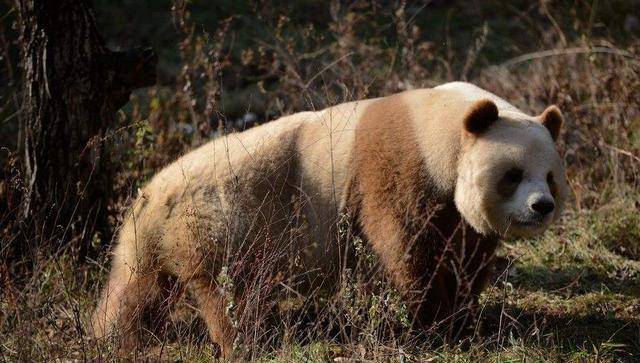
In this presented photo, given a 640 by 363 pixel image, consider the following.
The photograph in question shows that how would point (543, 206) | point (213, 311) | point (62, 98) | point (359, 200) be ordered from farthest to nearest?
point (62, 98)
point (359, 200)
point (213, 311)
point (543, 206)

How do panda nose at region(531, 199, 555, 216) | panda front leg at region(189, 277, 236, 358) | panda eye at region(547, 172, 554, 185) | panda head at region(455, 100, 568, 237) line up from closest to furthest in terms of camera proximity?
panda nose at region(531, 199, 555, 216) < panda head at region(455, 100, 568, 237) < panda eye at region(547, 172, 554, 185) < panda front leg at region(189, 277, 236, 358)

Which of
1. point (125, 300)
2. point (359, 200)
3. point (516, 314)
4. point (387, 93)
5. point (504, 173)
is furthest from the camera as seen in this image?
point (387, 93)

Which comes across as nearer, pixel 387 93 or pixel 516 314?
pixel 516 314

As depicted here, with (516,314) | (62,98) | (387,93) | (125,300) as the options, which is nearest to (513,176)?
(516,314)

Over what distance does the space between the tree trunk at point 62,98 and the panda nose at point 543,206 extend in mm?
2610

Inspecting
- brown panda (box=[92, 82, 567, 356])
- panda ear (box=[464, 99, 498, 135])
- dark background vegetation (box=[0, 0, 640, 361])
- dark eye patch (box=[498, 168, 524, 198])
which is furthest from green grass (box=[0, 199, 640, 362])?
panda ear (box=[464, 99, 498, 135])

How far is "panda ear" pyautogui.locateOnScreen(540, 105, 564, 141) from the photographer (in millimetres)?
4672

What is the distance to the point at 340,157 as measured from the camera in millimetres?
4828

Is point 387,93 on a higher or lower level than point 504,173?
lower

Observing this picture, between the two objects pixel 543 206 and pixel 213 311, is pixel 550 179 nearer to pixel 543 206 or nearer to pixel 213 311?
pixel 543 206

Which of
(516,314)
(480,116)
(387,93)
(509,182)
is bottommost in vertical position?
(516,314)

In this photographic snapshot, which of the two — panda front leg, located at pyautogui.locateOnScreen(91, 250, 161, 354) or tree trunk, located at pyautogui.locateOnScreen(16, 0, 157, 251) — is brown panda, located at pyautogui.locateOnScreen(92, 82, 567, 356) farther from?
tree trunk, located at pyautogui.locateOnScreen(16, 0, 157, 251)

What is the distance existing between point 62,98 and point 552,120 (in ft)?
9.59

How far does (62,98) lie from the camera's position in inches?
212
